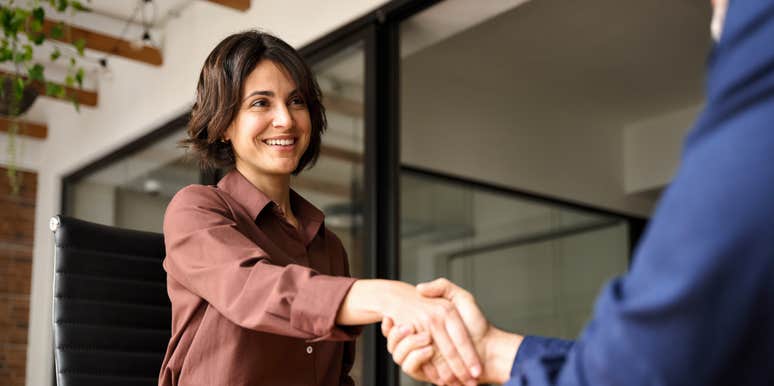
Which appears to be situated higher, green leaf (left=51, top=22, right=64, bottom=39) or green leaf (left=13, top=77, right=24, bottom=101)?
green leaf (left=51, top=22, right=64, bottom=39)

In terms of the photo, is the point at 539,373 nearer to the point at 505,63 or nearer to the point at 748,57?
the point at 748,57

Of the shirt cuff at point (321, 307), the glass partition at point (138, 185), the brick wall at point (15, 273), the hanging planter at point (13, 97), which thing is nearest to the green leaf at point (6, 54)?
the hanging planter at point (13, 97)

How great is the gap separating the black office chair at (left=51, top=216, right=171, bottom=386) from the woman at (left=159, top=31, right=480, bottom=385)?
232mm

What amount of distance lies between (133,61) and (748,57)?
17.3 feet

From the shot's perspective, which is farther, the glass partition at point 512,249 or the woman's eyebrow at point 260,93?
the glass partition at point 512,249

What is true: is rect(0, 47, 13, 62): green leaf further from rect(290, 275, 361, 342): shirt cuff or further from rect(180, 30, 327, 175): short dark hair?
rect(290, 275, 361, 342): shirt cuff

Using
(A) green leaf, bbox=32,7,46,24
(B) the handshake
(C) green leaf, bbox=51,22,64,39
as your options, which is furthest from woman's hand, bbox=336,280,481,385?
(C) green leaf, bbox=51,22,64,39

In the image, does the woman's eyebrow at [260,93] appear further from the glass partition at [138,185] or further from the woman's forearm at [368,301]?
the glass partition at [138,185]

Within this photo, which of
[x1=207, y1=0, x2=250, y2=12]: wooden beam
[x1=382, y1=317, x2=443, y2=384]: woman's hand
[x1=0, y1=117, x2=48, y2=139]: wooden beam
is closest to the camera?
[x1=382, y1=317, x2=443, y2=384]: woman's hand

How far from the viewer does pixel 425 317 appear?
3.54 feet

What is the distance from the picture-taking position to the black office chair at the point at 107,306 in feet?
5.65

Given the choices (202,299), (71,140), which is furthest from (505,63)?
(202,299)

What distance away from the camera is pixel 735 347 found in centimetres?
56

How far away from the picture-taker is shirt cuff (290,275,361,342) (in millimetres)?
1133
